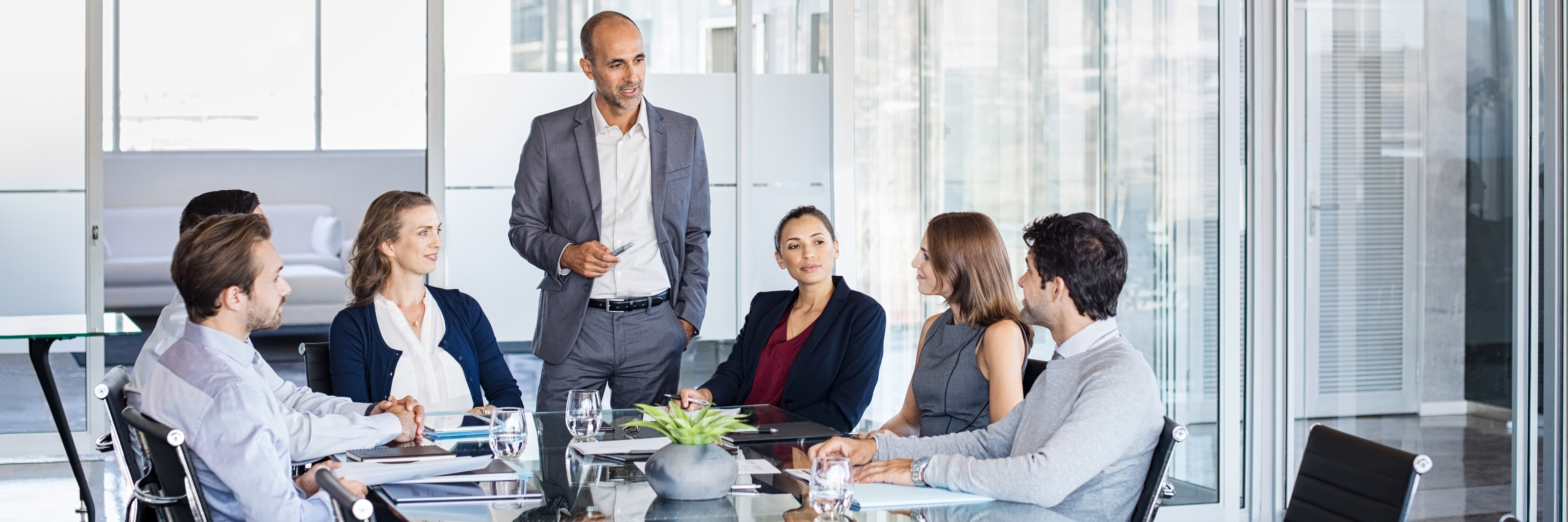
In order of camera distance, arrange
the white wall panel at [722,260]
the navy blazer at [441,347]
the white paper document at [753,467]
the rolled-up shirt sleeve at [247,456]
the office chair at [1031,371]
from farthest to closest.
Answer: the white wall panel at [722,260], the navy blazer at [441,347], the office chair at [1031,371], the white paper document at [753,467], the rolled-up shirt sleeve at [247,456]

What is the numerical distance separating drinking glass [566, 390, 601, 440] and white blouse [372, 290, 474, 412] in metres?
0.73

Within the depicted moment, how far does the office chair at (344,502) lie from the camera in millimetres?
1430

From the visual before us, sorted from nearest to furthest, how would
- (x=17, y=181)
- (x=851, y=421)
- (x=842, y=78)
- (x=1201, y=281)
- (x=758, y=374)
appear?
(x=851, y=421), (x=758, y=374), (x=1201, y=281), (x=842, y=78), (x=17, y=181)

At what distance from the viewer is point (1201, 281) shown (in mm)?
4230

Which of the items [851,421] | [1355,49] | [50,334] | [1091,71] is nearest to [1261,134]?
[1355,49]

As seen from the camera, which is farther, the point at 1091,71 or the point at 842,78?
the point at 842,78

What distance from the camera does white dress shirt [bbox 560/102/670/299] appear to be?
3428mm

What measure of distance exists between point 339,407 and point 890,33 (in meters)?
2.84

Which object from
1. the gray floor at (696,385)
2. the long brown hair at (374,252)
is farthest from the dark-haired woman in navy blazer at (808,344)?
the gray floor at (696,385)

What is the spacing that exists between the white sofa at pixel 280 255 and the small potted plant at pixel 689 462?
7.21 m

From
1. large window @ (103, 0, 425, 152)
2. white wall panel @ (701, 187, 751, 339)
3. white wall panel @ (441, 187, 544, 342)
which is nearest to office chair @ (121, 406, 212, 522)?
white wall panel @ (441, 187, 544, 342)

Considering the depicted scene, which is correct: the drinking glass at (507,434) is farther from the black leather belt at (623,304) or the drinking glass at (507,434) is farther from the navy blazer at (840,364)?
the black leather belt at (623,304)

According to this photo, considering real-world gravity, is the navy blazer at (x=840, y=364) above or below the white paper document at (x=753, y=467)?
above

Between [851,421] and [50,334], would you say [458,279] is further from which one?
[851,421]
